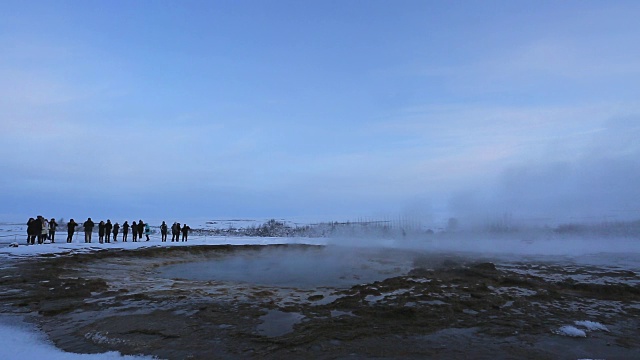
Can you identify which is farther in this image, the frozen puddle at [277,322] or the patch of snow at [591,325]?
the patch of snow at [591,325]

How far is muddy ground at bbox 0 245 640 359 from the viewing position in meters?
6.24

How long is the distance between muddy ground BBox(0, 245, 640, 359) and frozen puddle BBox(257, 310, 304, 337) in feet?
0.07

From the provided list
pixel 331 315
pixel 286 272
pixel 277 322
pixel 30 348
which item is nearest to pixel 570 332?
pixel 331 315

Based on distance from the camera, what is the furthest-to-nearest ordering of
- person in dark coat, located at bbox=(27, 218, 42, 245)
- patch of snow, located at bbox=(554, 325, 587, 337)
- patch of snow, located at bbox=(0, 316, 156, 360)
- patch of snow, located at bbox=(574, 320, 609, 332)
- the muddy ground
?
person in dark coat, located at bbox=(27, 218, 42, 245)
patch of snow, located at bbox=(574, 320, 609, 332)
patch of snow, located at bbox=(554, 325, 587, 337)
the muddy ground
patch of snow, located at bbox=(0, 316, 156, 360)

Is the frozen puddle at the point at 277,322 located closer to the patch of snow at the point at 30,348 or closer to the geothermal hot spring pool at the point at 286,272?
the patch of snow at the point at 30,348

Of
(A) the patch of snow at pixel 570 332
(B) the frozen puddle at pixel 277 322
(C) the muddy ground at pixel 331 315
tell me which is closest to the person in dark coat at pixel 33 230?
(C) the muddy ground at pixel 331 315

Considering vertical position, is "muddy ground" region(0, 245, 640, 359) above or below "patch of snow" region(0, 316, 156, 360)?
below

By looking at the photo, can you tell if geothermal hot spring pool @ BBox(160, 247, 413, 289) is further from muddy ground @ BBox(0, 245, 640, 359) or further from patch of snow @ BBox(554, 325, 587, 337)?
patch of snow @ BBox(554, 325, 587, 337)

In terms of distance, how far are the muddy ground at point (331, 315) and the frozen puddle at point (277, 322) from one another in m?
0.02

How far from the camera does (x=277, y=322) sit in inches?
311

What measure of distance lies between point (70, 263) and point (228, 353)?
1352 centimetres

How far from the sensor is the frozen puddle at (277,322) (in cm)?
716

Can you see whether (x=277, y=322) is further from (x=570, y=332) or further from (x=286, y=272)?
(x=286, y=272)

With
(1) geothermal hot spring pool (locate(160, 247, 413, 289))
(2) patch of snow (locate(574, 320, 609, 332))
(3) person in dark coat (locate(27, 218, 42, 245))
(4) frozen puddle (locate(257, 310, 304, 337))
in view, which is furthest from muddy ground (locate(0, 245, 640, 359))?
(3) person in dark coat (locate(27, 218, 42, 245))
